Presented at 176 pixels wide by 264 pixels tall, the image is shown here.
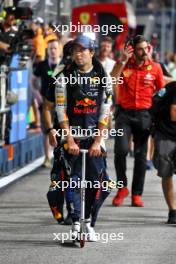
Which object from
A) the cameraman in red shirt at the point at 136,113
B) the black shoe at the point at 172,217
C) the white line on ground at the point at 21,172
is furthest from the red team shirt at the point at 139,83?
the white line on ground at the point at 21,172

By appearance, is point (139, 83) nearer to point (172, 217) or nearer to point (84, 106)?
point (172, 217)

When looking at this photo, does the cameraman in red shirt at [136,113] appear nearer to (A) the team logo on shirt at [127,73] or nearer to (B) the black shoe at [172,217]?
(A) the team logo on shirt at [127,73]

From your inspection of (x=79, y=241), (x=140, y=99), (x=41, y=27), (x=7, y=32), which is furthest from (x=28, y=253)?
(x=41, y=27)

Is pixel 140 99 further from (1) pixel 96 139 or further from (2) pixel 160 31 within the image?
(2) pixel 160 31

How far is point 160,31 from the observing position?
146ft

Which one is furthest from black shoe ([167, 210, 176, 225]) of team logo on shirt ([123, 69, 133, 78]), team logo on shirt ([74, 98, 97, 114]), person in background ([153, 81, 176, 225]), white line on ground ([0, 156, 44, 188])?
white line on ground ([0, 156, 44, 188])

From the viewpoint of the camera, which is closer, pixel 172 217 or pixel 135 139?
pixel 172 217

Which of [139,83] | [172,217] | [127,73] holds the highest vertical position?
[127,73]

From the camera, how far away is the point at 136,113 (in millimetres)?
12062

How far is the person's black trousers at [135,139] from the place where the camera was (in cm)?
1202

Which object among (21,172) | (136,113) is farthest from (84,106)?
(21,172)

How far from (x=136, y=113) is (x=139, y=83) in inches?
13.3

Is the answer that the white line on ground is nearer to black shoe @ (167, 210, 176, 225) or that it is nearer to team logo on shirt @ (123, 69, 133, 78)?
team logo on shirt @ (123, 69, 133, 78)

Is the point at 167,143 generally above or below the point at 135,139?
above
